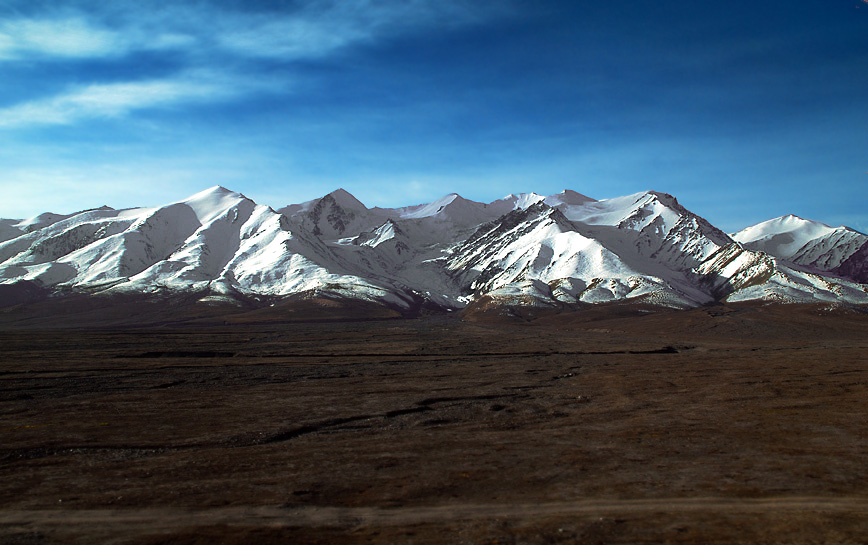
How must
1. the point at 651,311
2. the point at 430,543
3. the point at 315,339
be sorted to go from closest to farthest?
the point at 430,543
the point at 315,339
the point at 651,311

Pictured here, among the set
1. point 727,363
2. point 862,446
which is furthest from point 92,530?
point 727,363

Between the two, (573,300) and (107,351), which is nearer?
(107,351)

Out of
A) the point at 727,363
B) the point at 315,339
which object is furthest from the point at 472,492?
the point at 315,339

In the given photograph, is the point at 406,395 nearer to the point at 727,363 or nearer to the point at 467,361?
the point at 467,361

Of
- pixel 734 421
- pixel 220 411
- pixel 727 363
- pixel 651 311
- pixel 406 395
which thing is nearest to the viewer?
pixel 734 421

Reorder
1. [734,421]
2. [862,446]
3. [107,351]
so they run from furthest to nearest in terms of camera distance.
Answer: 1. [107,351]
2. [734,421]
3. [862,446]

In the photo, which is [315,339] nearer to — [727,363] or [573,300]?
[727,363]
